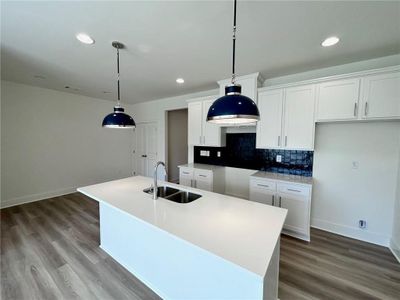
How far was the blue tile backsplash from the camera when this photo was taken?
3.04 meters

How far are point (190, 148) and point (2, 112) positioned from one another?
163 inches

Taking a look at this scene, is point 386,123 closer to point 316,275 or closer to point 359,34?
point 359,34

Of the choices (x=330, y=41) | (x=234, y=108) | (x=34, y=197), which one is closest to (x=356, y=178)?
(x=330, y=41)

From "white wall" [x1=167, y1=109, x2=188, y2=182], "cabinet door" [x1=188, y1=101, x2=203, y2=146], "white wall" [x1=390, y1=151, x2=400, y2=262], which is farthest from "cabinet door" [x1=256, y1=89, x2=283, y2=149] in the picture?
"white wall" [x1=167, y1=109, x2=188, y2=182]

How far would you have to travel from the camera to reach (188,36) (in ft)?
6.36

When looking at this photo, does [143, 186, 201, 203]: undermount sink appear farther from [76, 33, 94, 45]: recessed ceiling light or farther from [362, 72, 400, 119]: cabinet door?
[362, 72, 400, 119]: cabinet door

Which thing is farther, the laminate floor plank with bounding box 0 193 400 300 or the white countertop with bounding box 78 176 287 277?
the laminate floor plank with bounding box 0 193 400 300

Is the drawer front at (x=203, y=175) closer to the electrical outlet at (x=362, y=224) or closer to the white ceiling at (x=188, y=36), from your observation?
the white ceiling at (x=188, y=36)

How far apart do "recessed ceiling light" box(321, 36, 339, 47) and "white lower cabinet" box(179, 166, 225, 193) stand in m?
2.64

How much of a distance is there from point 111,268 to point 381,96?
13.5ft

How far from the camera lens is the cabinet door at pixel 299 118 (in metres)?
2.65

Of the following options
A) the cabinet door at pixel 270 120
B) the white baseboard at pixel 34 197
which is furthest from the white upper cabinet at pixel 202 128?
the white baseboard at pixel 34 197

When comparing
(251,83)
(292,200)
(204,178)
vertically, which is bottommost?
(292,200)

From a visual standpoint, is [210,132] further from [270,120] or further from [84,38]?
[84,38]
